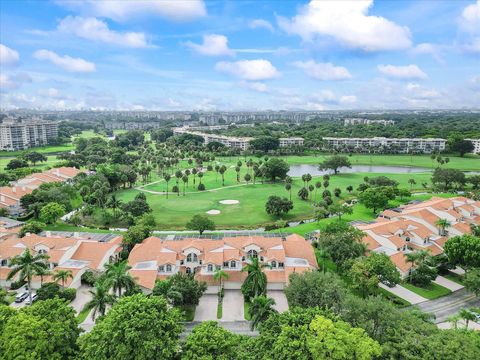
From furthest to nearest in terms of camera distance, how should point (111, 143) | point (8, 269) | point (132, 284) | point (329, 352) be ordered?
point (111, 143), point (8, 269), point (132, 284), point (329, 352)

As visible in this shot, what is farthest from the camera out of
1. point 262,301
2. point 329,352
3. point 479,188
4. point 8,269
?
point 479,188

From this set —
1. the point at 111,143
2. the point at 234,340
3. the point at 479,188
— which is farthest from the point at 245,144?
the point at 234,340

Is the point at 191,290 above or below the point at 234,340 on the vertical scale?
below

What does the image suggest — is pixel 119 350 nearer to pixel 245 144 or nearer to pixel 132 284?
pixel 132 284

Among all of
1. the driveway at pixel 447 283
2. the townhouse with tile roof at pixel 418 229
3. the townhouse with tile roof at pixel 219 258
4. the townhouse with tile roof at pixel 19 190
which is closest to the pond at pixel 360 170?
the townhouse with tile roof at pixel 418 229

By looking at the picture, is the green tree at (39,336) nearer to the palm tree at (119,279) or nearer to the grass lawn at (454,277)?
the palm tree at (119,279)

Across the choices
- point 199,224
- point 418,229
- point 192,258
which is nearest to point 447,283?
point 418,229

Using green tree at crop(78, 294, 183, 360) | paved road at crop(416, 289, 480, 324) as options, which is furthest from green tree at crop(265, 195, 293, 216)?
green tree at crop(78, 294, 183, 360)
